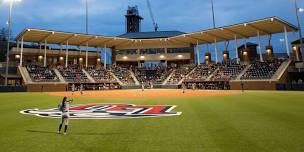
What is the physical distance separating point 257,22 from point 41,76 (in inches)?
1919

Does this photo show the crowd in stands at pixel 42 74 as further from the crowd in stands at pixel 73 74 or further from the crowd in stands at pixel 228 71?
the crowd in stands at pixel 228 71

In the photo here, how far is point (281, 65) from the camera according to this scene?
1794 inches

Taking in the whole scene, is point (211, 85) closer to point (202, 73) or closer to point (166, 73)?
point (202, 73)

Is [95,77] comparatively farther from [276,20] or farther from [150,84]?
[276,20]

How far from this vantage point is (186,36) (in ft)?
210

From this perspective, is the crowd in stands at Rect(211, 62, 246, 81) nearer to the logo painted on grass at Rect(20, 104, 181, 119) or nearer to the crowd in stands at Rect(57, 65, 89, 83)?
the crowd in stands at Rect(57, 65, 89, 83)

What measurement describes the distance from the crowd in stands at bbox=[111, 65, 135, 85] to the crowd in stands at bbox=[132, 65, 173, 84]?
2.68 metres

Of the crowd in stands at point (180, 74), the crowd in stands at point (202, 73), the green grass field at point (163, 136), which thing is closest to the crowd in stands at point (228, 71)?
the crowd in stands at point (202, 73)

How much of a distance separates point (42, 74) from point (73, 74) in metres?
7.37

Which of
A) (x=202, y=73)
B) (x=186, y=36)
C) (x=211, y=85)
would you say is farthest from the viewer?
(x=186, y=36)

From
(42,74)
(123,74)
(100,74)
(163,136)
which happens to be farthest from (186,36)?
(163,136)

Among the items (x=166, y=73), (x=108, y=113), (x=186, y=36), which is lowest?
(x=108, y=113)

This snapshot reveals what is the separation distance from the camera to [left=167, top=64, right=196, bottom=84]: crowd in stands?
63.5m

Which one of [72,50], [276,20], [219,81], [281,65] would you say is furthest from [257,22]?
[72,50]
